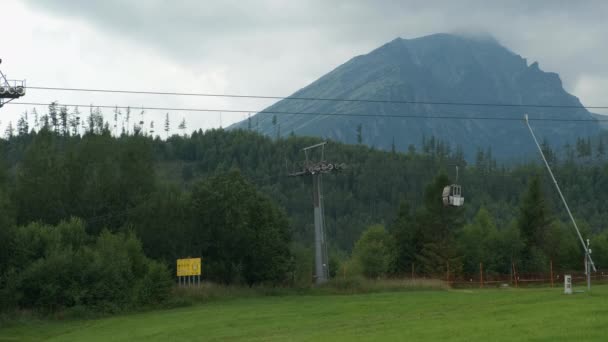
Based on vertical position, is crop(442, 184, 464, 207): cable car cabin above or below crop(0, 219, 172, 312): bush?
above

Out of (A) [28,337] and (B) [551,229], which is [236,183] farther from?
(B) [551,229]

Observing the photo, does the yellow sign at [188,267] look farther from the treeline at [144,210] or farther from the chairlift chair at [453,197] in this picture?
the chairlift chair at [453,197]

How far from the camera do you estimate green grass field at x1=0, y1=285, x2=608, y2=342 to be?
2562cm

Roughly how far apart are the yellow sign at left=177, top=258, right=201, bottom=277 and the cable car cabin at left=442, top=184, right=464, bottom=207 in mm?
21344

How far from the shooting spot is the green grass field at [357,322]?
1009 inches

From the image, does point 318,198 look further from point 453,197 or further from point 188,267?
point 453,197

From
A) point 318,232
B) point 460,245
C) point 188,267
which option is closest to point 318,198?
point 318,232

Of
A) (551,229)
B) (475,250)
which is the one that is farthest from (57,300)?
(551,229)

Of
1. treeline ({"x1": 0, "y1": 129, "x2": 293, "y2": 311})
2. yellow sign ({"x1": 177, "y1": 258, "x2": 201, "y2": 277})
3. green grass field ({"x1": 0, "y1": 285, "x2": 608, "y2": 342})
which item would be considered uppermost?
treeline ({"x1": 0, "y1": 129, "x2": 293, "y2": 311})

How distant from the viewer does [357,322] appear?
3694 cm

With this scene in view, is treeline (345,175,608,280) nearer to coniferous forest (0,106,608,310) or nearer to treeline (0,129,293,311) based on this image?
coniferous forest (0,106,608,310)

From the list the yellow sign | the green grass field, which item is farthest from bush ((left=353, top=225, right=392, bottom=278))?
the yellow sign

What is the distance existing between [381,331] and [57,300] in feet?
104

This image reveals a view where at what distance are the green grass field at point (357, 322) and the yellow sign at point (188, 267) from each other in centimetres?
411
